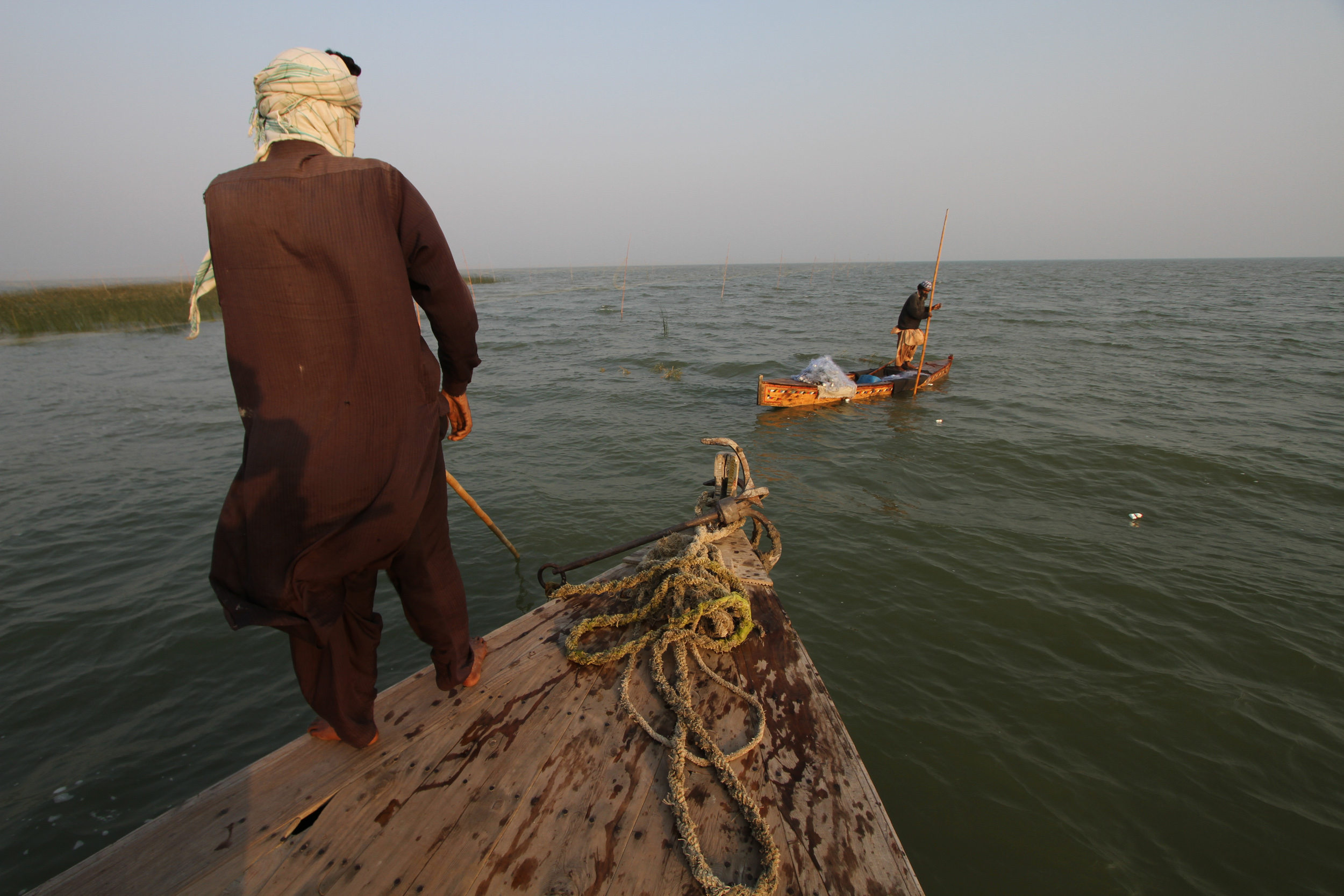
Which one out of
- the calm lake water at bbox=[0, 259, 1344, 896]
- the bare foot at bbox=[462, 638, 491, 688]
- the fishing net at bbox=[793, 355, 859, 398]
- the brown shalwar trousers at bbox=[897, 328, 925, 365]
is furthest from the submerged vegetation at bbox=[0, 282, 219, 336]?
the bare foot at bbox=[462, 638, 491, 688]

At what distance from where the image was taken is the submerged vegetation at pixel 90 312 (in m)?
21.6

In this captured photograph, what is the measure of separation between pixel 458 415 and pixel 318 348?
24.1 inches

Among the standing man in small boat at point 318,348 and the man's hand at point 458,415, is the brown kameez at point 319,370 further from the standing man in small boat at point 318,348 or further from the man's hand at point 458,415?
the man's hand at point 458,415

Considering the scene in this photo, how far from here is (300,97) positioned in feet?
5.53

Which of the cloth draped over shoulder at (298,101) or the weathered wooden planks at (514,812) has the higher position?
→ the cloth draped over shoulder at (298,101)

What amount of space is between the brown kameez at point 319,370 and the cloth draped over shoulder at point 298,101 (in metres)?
0.09

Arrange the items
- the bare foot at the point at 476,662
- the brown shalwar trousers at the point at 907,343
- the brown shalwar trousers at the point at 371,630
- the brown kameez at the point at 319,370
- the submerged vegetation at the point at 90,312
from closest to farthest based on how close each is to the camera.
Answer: the brown kameez at the point at 319,370 → the brown shalwar trousers at the point at 371,630 → the bare foot at the point at 476,662 → the brown shalwar trousers at the point at 907,343 → the submerged vegetation at the point at 90,312

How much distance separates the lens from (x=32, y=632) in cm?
425

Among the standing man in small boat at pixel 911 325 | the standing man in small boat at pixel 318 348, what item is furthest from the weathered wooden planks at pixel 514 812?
the standing man in small boat at pixel 911 325

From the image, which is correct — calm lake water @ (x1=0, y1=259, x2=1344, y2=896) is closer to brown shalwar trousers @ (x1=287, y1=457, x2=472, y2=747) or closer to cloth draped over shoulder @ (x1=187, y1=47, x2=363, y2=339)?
brown shalwar trousers @ (x1=287, y1=457, x2=472, y2=747)

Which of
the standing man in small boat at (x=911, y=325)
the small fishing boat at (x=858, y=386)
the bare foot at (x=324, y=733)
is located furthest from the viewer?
the standing man in small boat at (x=911, y=325)

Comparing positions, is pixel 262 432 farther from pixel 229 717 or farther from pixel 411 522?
pixel 229 717

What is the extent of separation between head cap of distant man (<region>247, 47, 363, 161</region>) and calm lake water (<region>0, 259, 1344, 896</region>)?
11.4 feet

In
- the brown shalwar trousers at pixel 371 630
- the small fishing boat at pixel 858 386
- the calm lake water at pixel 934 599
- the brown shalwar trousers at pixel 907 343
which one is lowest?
the calm lake water at pixel 934 599
